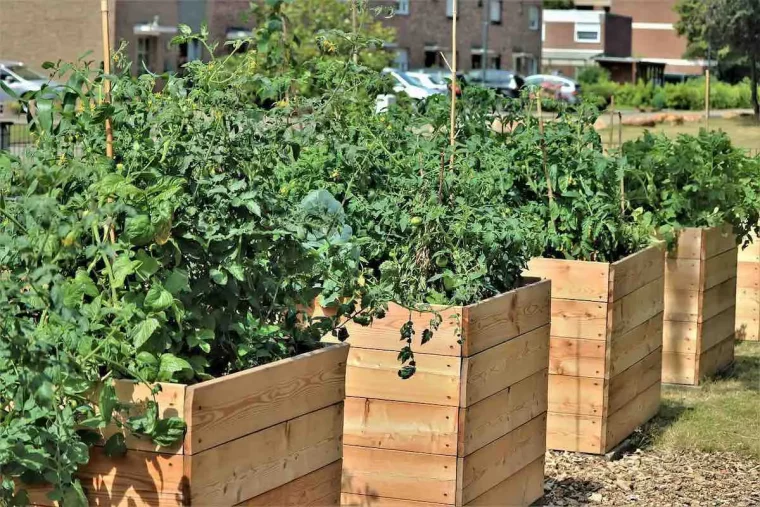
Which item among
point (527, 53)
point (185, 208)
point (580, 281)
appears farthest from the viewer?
point (527, 53)

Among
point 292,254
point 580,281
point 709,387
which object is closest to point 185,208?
point 292,254

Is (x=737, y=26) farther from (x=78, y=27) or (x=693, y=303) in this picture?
(x=693, y=303)

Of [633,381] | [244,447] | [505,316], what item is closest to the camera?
[244,447]

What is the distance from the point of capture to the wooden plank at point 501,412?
12.8 feet

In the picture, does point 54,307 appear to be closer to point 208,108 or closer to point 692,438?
point 208,108

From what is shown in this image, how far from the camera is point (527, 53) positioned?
52.6 m

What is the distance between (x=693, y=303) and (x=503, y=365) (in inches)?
113

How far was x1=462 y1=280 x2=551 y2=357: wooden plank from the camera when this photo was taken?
3881mm

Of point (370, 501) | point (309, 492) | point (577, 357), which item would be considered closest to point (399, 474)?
point (370, 501)

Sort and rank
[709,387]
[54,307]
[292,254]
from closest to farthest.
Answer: [54,307]
[292,254]
[709,387]

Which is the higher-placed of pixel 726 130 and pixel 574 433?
pixel 726 130

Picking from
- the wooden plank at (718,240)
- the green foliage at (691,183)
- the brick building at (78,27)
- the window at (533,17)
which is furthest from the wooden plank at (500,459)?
the window at (533,17)

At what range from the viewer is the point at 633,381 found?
5641 mm

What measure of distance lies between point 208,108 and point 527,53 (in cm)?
5059
